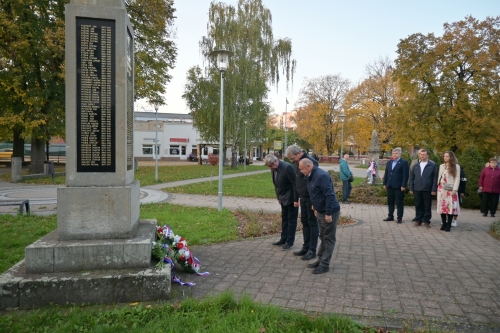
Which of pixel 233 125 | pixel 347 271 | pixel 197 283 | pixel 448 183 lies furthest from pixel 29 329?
pixel 233 125

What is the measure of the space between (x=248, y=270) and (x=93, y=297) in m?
2.13

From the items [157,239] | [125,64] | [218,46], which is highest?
[218,46]

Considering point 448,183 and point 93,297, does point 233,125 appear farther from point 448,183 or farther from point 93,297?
point 93,297

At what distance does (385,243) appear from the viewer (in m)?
7.07

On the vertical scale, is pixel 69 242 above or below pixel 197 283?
above

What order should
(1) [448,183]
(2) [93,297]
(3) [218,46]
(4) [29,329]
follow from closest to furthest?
(4) [29,329]
(2) [93,297]
(1) [448,183]
(3) [218,46]

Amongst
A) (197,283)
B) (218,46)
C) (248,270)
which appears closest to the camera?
(197,283)

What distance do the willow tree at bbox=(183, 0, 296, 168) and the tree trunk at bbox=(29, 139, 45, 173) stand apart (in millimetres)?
13361

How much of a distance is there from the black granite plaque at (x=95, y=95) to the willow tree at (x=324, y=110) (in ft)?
152

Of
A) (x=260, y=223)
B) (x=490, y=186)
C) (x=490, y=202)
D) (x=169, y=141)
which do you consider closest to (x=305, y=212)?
(x=260, y=223)

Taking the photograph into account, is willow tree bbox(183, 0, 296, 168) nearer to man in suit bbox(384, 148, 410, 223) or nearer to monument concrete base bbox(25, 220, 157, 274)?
man in suit bbox(384, 148, 410, 223)

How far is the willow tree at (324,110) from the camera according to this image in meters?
49.3

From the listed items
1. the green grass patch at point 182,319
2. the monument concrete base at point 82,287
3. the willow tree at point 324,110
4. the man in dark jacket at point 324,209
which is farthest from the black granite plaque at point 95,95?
the willow tree at point 324,110

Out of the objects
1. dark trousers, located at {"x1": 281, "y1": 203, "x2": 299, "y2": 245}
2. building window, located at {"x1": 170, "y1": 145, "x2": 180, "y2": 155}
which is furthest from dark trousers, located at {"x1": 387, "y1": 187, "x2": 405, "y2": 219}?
building window, located at {"x1": 170, "y1": 145, "x2": 180, "y2": 155}
